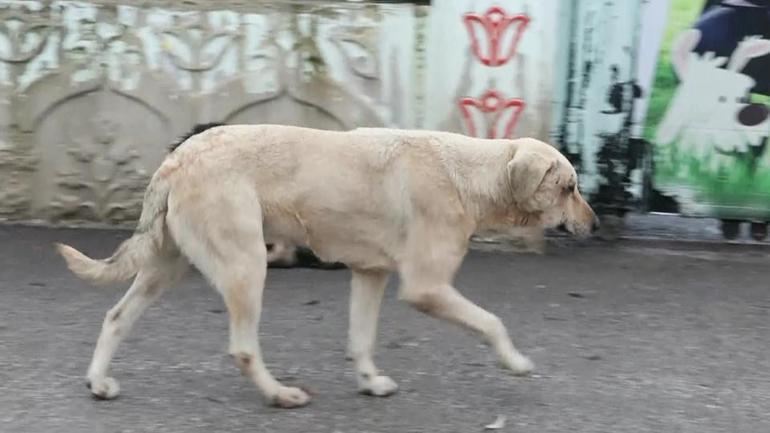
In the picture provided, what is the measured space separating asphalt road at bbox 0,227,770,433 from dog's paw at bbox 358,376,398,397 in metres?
0.05

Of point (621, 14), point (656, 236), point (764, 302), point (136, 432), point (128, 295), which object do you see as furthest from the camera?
point (656, 236)

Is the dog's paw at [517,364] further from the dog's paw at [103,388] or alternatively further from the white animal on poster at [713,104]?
the white animal on poster at [713,104]

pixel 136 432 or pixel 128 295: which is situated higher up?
pixel 128 295

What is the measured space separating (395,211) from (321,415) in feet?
3.14

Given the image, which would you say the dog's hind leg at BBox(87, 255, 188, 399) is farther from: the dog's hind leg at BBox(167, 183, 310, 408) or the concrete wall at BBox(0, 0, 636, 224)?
the concrete wall at BBox(0, 0, 636, 224)

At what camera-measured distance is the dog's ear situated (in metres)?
4.93

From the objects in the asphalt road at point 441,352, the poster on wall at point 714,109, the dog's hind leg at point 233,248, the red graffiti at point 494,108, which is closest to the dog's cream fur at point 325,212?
the dog's hind leg at point 233,248

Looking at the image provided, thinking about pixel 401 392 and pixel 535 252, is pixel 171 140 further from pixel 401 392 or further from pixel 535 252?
pixel 401 392

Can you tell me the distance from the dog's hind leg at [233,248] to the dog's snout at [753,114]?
439 cm

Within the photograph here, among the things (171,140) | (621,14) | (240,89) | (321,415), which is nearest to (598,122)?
(621,14)

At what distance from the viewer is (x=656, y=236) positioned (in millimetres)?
8383

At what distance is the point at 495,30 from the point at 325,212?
3193mm

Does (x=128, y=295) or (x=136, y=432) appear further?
(x=128, y=295)

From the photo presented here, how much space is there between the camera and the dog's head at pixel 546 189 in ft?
16.2
